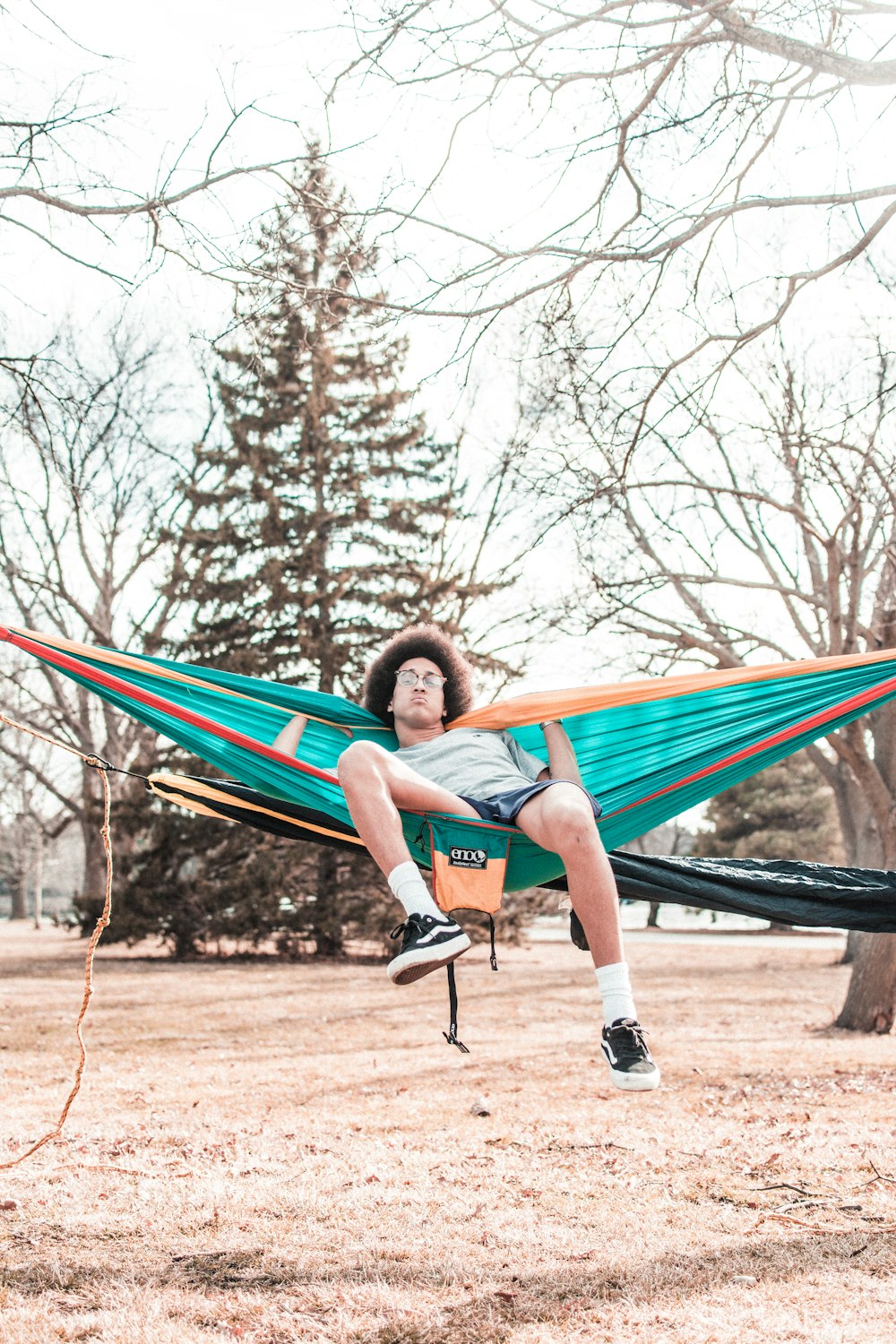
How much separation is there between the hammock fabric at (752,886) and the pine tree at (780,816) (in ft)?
47.3

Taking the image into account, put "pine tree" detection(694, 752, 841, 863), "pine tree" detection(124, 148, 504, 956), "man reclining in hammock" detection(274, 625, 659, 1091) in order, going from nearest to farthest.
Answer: "man reclining in hammock" detection(274, 625, 659, 1091) → "pine tree" detection(124, 148, 504, 956) → "pine tree" detection(694, 752, 841, 863)

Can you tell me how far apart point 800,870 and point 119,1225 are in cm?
185

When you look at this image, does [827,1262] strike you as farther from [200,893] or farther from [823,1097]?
[200,893]

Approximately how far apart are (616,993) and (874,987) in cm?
408

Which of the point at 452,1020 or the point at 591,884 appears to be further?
the point at 452,1020

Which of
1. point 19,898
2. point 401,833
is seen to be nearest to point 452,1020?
point 401,833

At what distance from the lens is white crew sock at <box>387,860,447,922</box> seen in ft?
7.20

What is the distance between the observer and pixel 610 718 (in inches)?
118

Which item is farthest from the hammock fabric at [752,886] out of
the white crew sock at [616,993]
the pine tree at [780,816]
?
the pine tree at [780,816]

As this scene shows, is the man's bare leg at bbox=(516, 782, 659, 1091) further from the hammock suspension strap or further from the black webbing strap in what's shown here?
the hammock suspension strap

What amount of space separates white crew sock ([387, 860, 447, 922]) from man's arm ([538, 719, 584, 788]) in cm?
60


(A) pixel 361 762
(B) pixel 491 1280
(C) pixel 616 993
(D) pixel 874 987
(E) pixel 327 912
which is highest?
(A) pixel 361 762

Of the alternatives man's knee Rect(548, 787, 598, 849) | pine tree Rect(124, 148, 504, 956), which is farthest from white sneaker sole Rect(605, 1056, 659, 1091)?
pine tree Rect(124, 148, 504, 956)

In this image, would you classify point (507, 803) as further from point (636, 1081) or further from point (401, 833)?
point (636, 1081)
